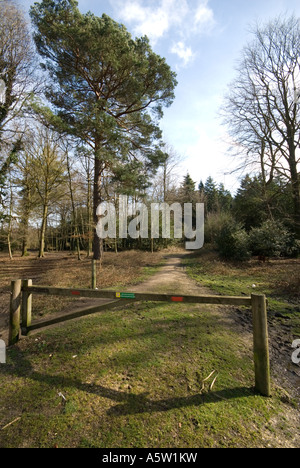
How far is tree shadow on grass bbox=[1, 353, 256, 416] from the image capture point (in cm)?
A: 231

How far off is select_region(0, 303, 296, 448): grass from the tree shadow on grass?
12 millimetres

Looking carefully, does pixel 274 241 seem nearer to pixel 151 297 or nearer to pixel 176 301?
pixel 176 301

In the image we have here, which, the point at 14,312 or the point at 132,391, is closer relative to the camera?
the point at 132,391

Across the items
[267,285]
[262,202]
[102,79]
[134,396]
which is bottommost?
[134,396]

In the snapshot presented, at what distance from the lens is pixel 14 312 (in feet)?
11.8

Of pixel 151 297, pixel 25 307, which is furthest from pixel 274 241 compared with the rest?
pixel 25 307

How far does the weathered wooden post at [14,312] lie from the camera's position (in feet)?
11.6

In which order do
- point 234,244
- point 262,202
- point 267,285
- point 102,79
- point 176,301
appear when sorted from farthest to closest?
point 262,202, point 234,244, point 102,79, point 267,285, point 176,301

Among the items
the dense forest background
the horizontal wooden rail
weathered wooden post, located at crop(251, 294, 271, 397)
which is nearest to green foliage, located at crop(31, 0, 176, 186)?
the dense forest background

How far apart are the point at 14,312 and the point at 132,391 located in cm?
241

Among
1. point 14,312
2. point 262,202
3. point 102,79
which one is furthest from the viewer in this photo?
point 262,202

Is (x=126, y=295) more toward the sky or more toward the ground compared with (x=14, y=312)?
more toward the sky

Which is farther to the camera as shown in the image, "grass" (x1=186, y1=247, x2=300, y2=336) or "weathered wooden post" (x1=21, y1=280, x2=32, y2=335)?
"grass" (x1=186, y1=247, x2=300, y2=336)

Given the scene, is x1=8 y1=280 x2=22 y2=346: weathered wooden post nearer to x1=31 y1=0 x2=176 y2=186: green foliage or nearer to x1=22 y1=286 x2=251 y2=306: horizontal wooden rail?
x1=22 y1=286 x2=251 y2=306: horizontal wooden rail
